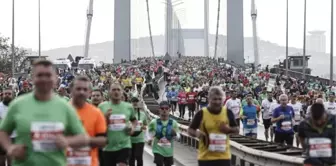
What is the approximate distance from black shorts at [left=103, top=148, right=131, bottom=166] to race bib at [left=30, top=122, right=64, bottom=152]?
5359 millimetres

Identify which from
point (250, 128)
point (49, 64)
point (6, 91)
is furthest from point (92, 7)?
point (49, 64)

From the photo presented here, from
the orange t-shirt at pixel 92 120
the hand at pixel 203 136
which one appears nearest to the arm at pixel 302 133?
the hand at pixel 203 136

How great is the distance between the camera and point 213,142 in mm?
9812

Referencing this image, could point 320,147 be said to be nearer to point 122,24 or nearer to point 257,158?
point 257,158

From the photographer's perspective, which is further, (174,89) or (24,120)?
(174,89)

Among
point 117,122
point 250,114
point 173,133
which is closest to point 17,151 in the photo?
point 117,122

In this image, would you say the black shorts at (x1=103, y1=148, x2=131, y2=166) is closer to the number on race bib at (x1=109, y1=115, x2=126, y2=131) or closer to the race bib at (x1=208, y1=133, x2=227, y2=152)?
the number on race bib at (x1=109, y1=115, x2=126, y2=131)

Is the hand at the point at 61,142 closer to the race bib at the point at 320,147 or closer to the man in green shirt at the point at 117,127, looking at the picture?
the race bib at the point at 320,147

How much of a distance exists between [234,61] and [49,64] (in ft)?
274

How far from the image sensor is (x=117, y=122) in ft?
37.0

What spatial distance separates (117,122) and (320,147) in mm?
2871

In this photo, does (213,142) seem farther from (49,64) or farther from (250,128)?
(250,128)

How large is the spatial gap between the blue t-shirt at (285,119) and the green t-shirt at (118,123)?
6.67m

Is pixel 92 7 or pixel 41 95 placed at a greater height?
pixel 92 7
